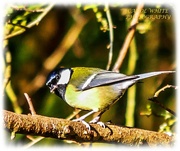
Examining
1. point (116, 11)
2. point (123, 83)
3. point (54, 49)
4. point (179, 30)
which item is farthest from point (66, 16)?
point (123, 83)

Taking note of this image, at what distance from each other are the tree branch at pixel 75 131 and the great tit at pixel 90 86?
0.19 meters

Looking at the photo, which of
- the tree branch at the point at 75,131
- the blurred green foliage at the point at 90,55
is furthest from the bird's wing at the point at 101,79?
the blurred green foliage at the point at 90,55

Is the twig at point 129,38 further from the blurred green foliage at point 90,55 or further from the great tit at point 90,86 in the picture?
the blurred green foliage at point 90,55

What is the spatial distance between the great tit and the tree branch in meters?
0.19

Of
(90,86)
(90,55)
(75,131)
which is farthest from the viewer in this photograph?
(90,55)

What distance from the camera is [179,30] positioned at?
1.46 m

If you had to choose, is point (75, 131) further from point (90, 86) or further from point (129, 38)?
point (129, 38)

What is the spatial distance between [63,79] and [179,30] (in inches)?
16.1

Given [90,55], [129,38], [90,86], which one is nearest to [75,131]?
[90,86]

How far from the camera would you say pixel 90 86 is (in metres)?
1.30

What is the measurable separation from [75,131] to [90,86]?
1.11ft

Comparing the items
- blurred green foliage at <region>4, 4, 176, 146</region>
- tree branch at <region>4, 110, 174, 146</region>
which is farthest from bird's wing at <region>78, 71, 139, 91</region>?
blurred green foliage at <region>4, 4, 176, 146</region>

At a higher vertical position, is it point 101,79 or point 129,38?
point 129,38

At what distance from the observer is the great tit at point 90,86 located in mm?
1268
